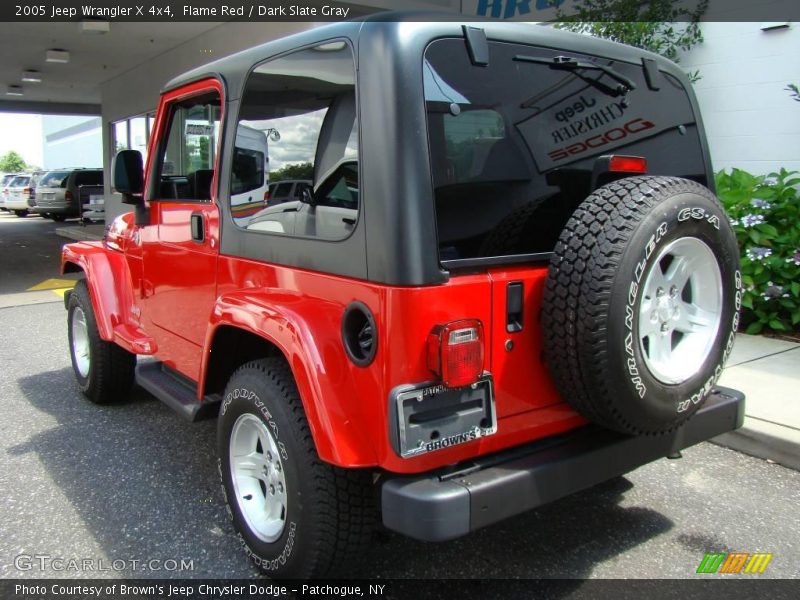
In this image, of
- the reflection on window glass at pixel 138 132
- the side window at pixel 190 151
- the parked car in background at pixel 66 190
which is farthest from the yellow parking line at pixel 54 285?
the parked car in background at pixel 66 190

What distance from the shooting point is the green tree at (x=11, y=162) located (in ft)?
243

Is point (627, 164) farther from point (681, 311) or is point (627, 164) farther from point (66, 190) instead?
point (66, 190)

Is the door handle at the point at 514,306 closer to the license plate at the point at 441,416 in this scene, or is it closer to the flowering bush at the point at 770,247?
the license plate at the point at 441,416

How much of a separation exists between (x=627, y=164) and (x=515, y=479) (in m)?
1.23

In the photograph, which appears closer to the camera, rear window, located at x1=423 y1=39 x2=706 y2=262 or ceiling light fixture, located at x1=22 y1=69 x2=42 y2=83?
rear window, located at x1=423 y1=39 x2=706 y2=262

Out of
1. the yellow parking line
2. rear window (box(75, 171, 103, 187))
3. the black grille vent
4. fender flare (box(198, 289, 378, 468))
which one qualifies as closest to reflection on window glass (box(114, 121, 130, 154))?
rear window (box(75, 171, 103, 187))

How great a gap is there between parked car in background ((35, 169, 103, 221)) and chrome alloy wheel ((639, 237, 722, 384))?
24334 mm

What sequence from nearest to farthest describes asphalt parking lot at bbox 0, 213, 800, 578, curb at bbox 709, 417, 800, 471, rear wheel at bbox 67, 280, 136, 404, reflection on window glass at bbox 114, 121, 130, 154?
asphalt parking lot at bbox 0, 213, 800, 578 < curb at bbox 709, 417, 800, 471 < rear wheel at bbox 67, 280, 136, 404 < reflection on window glass at bbox 114, 121, 130, 154

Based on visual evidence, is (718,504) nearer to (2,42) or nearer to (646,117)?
(646,117)

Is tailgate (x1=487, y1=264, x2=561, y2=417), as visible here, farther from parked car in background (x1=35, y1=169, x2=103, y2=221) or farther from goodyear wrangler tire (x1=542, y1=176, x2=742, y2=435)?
parked car in background (x1=35, y1=169, x2=103, y2=221)

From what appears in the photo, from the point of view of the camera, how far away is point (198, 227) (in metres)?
3.19

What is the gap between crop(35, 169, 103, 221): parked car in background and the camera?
2378 cm

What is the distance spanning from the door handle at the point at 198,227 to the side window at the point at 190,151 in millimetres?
105

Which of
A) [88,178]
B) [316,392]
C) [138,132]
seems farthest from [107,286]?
[88,178]
